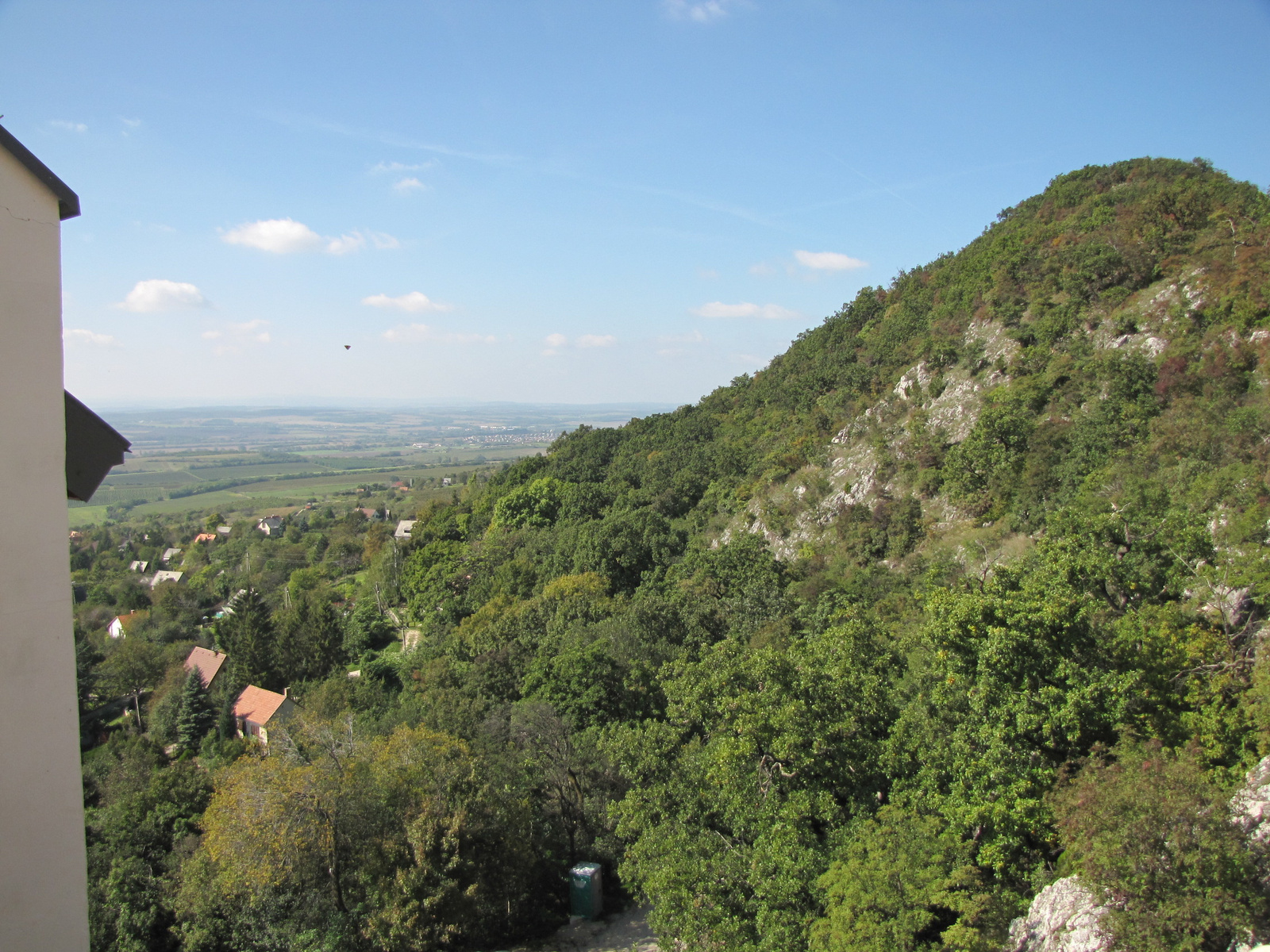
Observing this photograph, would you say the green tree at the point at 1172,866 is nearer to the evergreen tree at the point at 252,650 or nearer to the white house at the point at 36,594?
the white house at the point at 36,594

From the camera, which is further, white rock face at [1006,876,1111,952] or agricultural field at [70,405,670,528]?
agricultural field at [70,405,670,528]

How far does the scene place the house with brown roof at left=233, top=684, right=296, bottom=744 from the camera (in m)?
28.9

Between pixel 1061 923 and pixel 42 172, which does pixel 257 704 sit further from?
pixel 42 172

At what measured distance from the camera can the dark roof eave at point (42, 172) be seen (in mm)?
2227

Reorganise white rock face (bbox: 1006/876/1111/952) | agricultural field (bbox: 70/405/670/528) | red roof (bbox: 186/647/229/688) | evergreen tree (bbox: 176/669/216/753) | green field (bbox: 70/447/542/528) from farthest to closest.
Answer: agricultural field (bbox: 70/405/670/528) → green field (bbox: 70/447/542/528) → red roof (bbox: 186/647/229/688) → evergreen tree (bbox: 176/669/216/753) → white rock face (bbox: 1006/876/1111/952)

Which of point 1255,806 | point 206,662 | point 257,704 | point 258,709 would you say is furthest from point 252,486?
point 1255,806

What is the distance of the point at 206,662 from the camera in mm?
35719

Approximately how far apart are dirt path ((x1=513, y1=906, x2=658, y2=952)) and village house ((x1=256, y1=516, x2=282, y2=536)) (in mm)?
77962

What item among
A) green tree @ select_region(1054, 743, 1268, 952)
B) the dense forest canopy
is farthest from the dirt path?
green tree @ select_region(1054, 743, 1268, 952)

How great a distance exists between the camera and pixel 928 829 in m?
9.88

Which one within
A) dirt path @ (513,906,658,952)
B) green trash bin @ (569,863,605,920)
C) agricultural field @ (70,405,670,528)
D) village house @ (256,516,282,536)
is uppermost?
agricultural field @ (70,405,670,528)

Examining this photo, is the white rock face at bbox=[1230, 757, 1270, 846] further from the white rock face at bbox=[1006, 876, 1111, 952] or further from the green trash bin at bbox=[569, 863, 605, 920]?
the green trash bin at bbox=[569, 863, 605, 920]

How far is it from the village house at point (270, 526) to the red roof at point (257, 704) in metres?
55.6

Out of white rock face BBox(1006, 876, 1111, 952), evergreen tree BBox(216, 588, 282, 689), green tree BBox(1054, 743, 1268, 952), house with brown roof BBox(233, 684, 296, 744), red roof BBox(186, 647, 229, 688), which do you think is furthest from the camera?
red roof BBox(186, 647, 229, 688)
